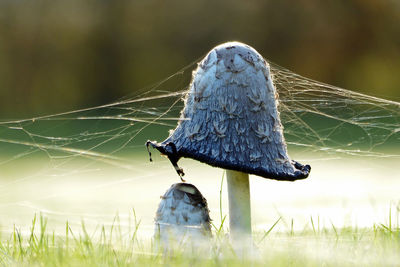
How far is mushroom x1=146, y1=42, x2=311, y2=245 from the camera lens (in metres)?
2.62

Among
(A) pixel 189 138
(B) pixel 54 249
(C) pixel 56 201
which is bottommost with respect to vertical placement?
(B) pixel 54 249

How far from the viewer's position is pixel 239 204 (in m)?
2.78

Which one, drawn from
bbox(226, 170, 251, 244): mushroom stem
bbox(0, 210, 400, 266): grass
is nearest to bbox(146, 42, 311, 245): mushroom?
bbox(226, 170, 251, 244): mushroom stem

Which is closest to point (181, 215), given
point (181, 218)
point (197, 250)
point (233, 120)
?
point (181, 218)

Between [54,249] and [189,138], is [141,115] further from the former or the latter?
[54,249]

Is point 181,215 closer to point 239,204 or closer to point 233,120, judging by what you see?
point 239,204

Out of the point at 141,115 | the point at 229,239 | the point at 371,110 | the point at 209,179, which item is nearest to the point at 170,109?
the point at 141,115

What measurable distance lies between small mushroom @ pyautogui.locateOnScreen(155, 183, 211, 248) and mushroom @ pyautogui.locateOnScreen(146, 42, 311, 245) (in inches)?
4.8

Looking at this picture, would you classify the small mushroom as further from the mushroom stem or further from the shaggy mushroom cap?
the mushroom stem

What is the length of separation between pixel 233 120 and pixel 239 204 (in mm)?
349

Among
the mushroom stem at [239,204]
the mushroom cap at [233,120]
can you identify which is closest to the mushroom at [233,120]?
the mushroom cap at [233,120]

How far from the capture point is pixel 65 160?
2.83 meters

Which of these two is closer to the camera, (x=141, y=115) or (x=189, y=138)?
(x=189, y=138)

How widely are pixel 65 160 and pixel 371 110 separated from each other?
1.38 m
